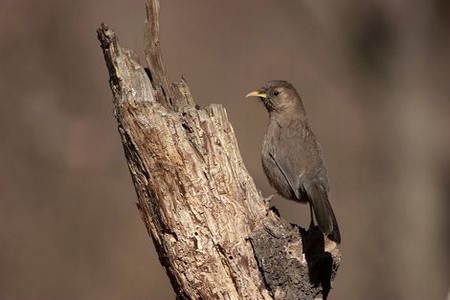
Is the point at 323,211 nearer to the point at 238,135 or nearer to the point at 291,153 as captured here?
the point at 291,153

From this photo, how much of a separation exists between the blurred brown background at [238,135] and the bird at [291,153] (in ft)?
12.4

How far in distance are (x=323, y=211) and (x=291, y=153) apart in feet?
2.31

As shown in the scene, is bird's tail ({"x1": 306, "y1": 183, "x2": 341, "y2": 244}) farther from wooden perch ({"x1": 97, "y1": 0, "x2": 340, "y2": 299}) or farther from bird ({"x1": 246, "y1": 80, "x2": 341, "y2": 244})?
wooden perch ({"x1": 97, "y1": 0, "x2": 340, "y2": 299})

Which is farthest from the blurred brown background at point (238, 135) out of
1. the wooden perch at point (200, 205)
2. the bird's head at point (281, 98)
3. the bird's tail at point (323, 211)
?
the wooden perch at point (200, 205)

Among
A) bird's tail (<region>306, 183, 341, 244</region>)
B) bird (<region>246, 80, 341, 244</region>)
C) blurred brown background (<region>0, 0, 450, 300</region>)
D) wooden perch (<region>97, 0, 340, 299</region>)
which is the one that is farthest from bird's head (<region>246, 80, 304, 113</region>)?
blurred brown background (<region>0, 0, 450, 300</region>)

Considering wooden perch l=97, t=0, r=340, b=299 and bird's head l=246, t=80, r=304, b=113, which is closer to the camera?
wooden perch l=97, t=0, r=340, b=299

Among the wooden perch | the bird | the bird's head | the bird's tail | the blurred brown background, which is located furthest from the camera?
the blurred brown background

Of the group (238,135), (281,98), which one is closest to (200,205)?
(281,98)

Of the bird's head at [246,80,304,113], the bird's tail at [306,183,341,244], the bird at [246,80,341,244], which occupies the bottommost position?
the bird's tail at [306,183,341,244]

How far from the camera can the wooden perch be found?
5.68m

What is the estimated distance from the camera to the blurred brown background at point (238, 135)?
11.9 meters

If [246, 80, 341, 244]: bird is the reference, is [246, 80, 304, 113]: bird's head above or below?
above

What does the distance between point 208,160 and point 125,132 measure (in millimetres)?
Answer: 428

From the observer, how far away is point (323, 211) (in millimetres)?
6312
